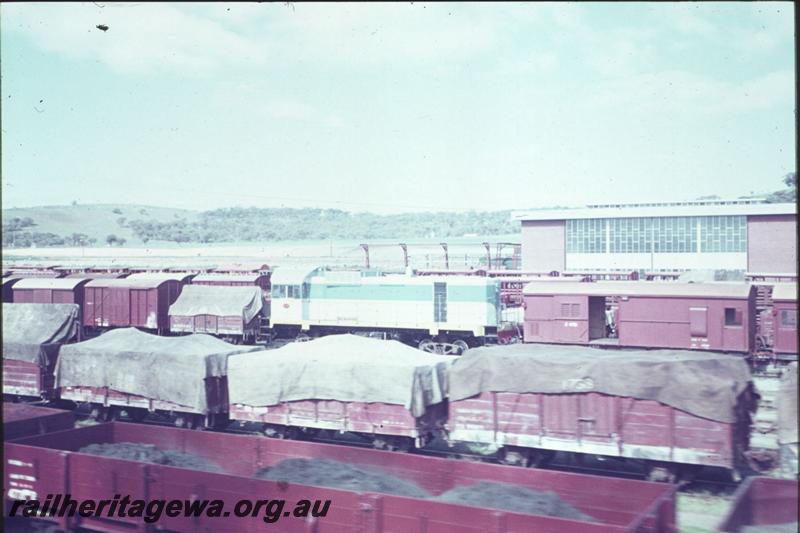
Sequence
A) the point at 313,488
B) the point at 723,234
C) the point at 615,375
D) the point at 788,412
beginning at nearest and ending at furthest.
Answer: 1. the point at 313,488
2. the point at 788,412
3. the point at 615,375
4. the point at 723,234

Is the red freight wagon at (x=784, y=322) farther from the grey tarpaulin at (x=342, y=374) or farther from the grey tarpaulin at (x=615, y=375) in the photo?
the grey tarpaulin at (x=342, y=374)

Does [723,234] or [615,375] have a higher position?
[723,234]

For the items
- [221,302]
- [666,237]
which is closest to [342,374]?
[221,302]

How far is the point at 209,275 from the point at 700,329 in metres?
25.3

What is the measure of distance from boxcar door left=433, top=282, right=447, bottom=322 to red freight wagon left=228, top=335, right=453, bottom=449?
13.4 m

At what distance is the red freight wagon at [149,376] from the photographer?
53.8 ft

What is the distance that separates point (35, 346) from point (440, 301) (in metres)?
16.3

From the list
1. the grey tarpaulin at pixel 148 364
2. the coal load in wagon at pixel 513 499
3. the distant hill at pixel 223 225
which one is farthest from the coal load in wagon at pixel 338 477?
the distant hill at pixel 223 225

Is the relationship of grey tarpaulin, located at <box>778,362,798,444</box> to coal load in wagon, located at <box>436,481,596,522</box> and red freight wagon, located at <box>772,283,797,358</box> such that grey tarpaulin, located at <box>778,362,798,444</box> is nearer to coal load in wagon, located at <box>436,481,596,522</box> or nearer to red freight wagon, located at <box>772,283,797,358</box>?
coal load in wagon, located at <box>436,481,596,522</box>

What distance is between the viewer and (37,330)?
64.9 ft

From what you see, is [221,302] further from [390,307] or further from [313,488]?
[313,488]

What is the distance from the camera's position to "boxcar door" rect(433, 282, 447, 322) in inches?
1140

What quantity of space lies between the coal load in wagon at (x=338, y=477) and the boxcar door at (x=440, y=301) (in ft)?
58.9

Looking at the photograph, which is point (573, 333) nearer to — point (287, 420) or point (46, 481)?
point (287, 420)
